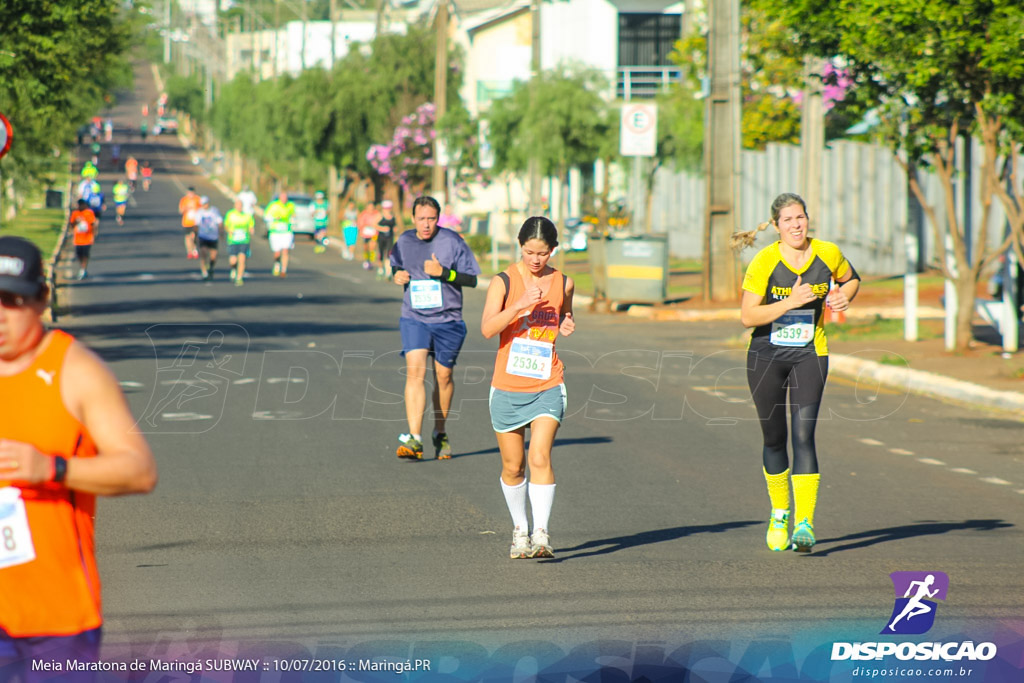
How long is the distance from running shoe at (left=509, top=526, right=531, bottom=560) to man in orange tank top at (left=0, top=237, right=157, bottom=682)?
4490 millimetres

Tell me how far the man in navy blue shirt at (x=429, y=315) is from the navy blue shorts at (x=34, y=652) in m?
7.90

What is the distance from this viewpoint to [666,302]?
28.5 meters

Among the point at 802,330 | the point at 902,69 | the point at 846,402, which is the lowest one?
the point at 846,402

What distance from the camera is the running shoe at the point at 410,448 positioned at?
11.7 metres

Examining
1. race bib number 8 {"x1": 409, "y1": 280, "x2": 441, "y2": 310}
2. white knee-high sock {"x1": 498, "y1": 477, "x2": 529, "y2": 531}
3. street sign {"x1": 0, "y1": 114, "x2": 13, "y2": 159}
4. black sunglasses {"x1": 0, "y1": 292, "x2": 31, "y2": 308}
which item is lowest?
white knee-high sock {"x1": 498, "y1": 477, "x2": 529, "y2": 531}

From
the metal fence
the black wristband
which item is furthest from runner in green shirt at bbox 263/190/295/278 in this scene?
the black wristband

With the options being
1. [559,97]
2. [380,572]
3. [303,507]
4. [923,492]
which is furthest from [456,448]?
[559,97]

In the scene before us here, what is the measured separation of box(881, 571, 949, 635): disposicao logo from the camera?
→ 265 inches

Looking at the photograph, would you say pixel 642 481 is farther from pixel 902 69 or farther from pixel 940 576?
pixel 902 69

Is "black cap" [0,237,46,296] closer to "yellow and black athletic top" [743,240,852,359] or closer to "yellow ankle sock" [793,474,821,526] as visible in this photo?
"yellow and black athletic top" [743,240,852,359]

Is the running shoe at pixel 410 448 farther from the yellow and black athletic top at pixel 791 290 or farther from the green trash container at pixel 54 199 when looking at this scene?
the green trash container at pixel 54 199

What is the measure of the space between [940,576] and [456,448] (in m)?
5.32

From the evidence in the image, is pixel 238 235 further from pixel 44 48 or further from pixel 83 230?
pixel 44 48

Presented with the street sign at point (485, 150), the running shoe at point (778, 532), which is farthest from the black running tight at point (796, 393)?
the street sign at point (485, 150)
